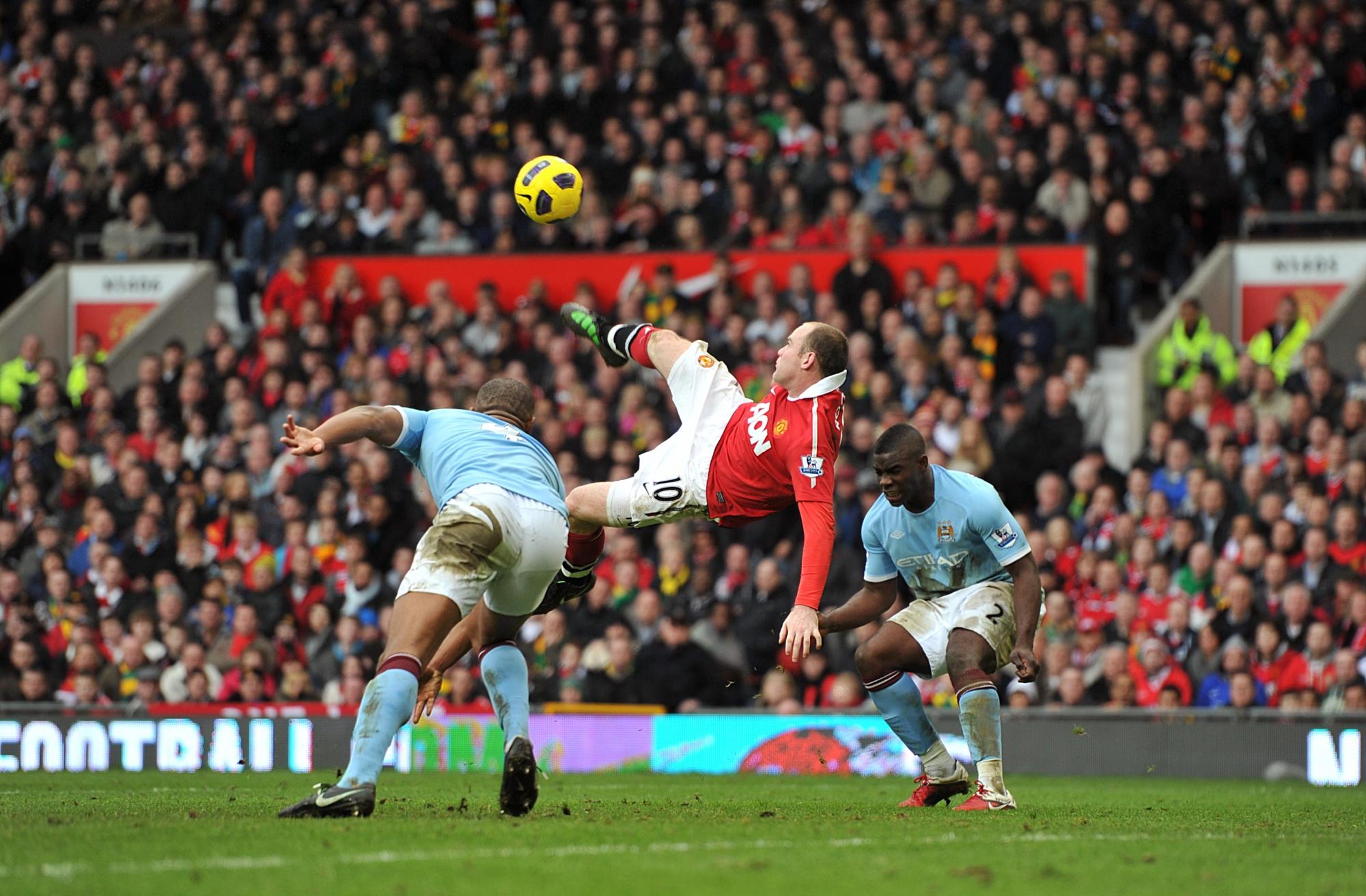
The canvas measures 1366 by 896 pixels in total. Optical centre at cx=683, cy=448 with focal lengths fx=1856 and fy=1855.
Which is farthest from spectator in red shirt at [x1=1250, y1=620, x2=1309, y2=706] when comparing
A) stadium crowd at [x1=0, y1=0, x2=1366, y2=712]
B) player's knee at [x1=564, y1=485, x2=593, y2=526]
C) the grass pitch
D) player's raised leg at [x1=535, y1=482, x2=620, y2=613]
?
player's knee at [x1=564, y1=485, x2=593, y2=526]

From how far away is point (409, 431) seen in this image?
8.80 m

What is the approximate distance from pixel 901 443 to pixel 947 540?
2.10ft

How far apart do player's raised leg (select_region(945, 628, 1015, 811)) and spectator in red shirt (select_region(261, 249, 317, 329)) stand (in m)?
12.7

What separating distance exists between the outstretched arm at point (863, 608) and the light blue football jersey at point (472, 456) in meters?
1.76

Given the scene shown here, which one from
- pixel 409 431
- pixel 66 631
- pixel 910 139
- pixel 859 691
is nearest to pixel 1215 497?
pixel 859 691

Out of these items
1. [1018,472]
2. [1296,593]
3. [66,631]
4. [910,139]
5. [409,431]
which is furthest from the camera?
[910,139]

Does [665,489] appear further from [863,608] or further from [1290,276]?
[1290,276]

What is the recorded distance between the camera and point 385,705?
811 centimetres

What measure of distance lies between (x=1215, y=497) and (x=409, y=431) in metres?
8.90

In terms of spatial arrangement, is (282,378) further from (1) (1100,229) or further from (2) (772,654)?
(1) (1100,229)

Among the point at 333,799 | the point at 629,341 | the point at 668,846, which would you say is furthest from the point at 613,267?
the point at 668,846

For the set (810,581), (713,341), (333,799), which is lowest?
(333,799)

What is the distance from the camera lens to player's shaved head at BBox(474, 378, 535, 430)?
30.2 feet

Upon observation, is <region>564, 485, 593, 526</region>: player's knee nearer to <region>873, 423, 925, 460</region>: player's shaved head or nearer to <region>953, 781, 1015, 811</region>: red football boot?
<region>873, 423, 925, 460</region>: player's shaved head
